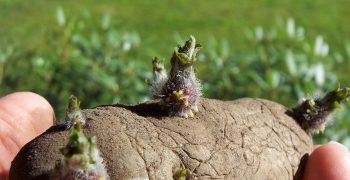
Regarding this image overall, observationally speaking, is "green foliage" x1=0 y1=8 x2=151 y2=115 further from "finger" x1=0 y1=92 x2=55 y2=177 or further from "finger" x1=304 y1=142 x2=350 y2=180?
"finger" x1=304 y1=142 x2=350 y2=180

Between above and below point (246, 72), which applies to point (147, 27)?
above

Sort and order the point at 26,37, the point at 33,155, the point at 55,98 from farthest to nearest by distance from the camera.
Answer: the point at 26,37, the point at 55,98, the point at 33,155

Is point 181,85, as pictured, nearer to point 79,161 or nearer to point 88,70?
point 79,161

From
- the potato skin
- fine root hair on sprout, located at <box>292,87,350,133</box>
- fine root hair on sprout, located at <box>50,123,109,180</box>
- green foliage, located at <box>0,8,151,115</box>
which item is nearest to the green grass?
green foliage, located at <box>0,8,151,115</box>

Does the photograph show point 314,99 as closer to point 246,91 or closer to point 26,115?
point 26,115

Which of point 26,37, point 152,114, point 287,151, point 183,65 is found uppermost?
point 26,37

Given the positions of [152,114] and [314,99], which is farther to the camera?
[314,99]

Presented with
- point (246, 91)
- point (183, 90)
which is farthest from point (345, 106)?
point (183, 90)

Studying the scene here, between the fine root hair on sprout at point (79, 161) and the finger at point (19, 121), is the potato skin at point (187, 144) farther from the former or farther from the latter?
the finger at point (19, 121)
